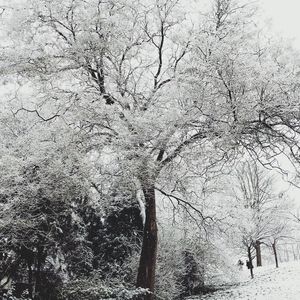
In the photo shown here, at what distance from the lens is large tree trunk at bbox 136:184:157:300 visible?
9.35 meters

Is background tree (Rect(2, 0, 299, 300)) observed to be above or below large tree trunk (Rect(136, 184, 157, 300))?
above

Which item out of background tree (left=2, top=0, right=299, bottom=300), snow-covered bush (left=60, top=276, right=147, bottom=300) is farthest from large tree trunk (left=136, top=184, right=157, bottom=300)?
snow-covered bush (left=60, top=276, right=147, bottom=300)

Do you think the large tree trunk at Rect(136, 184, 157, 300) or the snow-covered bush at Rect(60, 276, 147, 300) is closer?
the snow-covered bush at Rect(60, 276, 147, 300)

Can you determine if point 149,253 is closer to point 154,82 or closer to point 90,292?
point 90,292

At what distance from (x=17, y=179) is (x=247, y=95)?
493 centimetres

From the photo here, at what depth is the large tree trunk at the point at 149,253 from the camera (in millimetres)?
9352

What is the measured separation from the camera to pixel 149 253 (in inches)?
378

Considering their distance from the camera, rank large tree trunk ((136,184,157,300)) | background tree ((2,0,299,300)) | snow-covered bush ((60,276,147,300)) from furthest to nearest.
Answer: large tree trunk ((136,184,157,300))
snow-covered bush ((60,276,147,300))
background tree ((2,0,299,300))

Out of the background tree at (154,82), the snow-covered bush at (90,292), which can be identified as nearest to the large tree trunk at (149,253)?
the background tree at (154,82)

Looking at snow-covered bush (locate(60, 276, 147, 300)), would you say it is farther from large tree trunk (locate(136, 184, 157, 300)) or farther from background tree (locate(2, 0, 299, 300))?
background tree (locate(2, 0, 299, 300))

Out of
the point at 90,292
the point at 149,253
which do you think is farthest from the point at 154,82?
the point at 90,292

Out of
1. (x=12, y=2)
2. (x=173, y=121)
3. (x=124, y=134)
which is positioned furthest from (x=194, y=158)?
(x=12, y=2)

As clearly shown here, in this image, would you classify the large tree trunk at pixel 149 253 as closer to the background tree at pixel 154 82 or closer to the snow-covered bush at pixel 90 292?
the background tree at pixel 154 82

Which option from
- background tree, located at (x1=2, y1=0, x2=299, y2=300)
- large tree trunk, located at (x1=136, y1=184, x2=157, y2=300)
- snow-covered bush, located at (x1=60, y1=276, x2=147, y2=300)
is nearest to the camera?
background tree, located at (x1=2, y1=0, x2=299, y2=300)
